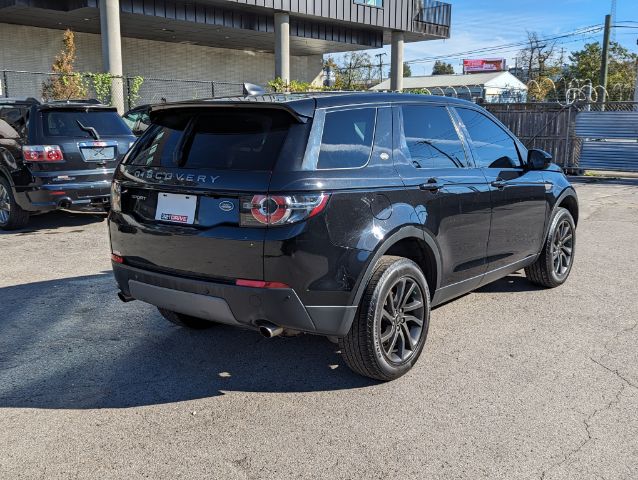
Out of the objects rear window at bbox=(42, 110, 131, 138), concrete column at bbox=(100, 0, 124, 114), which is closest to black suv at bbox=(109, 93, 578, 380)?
rear window at bbox=(42, 110, 131, 138)

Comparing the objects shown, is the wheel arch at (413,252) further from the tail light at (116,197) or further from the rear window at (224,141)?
the tail light at (116,197)

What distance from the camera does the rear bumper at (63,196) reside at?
8.27 metres

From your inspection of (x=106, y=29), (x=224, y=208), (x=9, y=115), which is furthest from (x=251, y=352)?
(x=106, y=29)

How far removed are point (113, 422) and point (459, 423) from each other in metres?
1.91

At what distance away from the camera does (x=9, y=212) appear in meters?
8.74

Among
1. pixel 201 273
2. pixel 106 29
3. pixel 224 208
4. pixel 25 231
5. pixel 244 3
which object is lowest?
pixel 25 231

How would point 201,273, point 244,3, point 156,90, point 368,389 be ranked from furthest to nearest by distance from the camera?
point 156,90
point 244,3
point 368,389
point 201,273

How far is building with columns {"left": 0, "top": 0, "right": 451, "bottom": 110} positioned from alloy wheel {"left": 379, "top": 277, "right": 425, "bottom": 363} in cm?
1610

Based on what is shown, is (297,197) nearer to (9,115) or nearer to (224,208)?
(224,208)

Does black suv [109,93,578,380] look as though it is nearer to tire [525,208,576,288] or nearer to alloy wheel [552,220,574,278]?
tire [525,208,576,288]

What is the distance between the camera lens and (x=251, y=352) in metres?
4.34

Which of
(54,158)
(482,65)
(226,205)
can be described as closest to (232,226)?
(226,205)

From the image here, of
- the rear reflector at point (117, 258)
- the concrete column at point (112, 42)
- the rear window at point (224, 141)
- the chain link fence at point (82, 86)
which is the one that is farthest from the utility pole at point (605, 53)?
the rear reflector at point (117, 258)

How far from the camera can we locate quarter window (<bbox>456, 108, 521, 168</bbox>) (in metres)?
4.80
